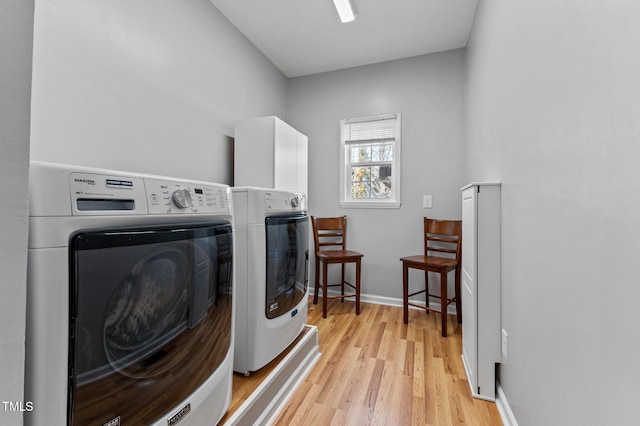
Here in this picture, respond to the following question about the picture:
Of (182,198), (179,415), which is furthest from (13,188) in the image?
(179,415)

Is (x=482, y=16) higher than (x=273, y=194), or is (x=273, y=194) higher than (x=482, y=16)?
(x=482, y=16)

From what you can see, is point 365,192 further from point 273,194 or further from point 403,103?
point 273,194

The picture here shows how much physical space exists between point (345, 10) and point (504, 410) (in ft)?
9.41

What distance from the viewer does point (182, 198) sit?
909 millimetres

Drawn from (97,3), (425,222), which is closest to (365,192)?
(425,222)

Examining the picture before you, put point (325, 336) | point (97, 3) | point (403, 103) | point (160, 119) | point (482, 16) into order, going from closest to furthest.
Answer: point (97, 3), point (160, 119), point (482, 16), point (325, 336), point (403, 103)

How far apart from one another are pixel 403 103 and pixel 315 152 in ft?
3.73

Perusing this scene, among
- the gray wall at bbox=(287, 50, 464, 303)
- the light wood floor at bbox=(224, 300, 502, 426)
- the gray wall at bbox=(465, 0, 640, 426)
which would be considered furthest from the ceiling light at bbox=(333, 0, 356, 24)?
the light wood floor at bbox=(224, 300, 502, 426)

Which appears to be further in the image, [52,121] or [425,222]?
[425,222]

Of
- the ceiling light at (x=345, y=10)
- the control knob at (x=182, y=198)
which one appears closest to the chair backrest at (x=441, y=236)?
the ceiling light at (x=345, y=10)

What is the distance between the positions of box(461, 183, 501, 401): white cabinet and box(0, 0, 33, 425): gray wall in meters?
1.77

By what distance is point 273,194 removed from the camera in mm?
1536

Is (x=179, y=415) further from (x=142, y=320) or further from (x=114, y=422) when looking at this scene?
(x=142, y=320)

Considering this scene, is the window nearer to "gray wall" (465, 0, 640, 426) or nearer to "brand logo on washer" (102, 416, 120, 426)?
"gray wall" (465, 0, 640, 426)
